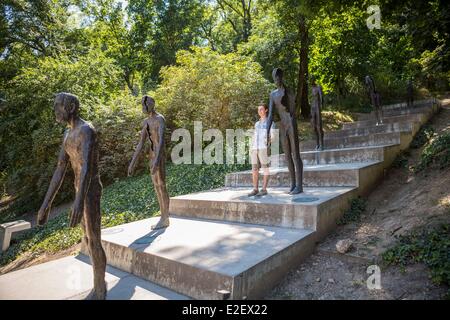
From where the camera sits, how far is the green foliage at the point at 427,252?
9.72 feet

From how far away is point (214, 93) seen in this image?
1180 cm

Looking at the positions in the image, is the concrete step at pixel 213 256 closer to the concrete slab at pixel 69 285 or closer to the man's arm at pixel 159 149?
the concrete slab at pixel 69 285

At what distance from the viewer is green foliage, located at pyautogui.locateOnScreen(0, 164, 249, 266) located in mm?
7774

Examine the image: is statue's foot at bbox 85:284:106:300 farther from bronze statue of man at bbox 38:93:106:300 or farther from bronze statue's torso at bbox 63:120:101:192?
bronze statue's torso at bbox 63:120:101:192

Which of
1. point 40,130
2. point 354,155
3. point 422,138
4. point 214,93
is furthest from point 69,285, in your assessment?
point 40,130

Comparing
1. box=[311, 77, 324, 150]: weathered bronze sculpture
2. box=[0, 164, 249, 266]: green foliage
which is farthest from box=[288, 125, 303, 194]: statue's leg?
box=[311, 77, 324, 150]: weathered bronze sculpture

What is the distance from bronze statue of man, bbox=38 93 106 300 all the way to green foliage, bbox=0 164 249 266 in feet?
15.5

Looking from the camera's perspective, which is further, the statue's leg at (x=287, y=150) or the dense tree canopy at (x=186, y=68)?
the dense tree canopy at (x=186, y=68)

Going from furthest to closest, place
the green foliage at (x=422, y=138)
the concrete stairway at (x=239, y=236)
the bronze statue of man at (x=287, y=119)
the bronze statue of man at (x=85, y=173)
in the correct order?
the green foliage at (x=422, y=138), the bronze statue of man at (x=287, y=119), the concrete stairway at (x=239, y=236), the bronze statue of man at (x=85, y=173)

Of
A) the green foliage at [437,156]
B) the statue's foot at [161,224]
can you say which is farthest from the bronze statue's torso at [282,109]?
the green foliage at [437,156]

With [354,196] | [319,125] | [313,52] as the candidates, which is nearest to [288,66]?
[313,52]

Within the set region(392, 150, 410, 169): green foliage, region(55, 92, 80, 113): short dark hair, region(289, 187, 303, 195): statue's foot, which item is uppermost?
region(55, 92, 80, 113): short dark hair

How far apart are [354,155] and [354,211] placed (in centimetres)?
264
